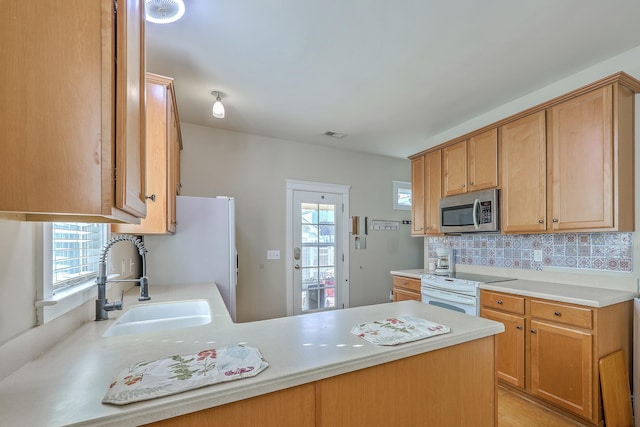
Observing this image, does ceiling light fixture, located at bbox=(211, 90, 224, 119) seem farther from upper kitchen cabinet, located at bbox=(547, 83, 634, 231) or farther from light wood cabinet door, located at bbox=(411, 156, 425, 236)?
upper kitchen cabinet, located at bbox=(547, 83, 634, 231)

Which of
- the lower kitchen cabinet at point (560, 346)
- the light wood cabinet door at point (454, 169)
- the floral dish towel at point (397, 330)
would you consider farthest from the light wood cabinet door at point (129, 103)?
the light wood cabinet door at point (454, 169)

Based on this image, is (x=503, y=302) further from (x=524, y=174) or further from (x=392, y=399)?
(x=392, y=399)

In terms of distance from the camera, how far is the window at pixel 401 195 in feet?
16.7

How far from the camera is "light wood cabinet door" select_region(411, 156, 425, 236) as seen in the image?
379 centimetres

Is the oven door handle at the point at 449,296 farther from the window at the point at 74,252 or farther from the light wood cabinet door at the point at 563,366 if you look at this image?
the window at the point at 74,252

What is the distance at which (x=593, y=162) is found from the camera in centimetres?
219

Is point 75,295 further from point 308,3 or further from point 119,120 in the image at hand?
point 308,3

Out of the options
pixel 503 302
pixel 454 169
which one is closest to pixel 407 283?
pixel 503 302

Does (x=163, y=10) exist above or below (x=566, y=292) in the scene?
above

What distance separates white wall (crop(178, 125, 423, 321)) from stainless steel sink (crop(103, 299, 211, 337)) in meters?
1.86

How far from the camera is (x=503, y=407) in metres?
2.28

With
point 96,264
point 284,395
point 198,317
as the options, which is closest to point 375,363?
point 284,395

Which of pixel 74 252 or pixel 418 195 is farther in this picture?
pixel 418 195

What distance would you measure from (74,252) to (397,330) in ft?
5.07
